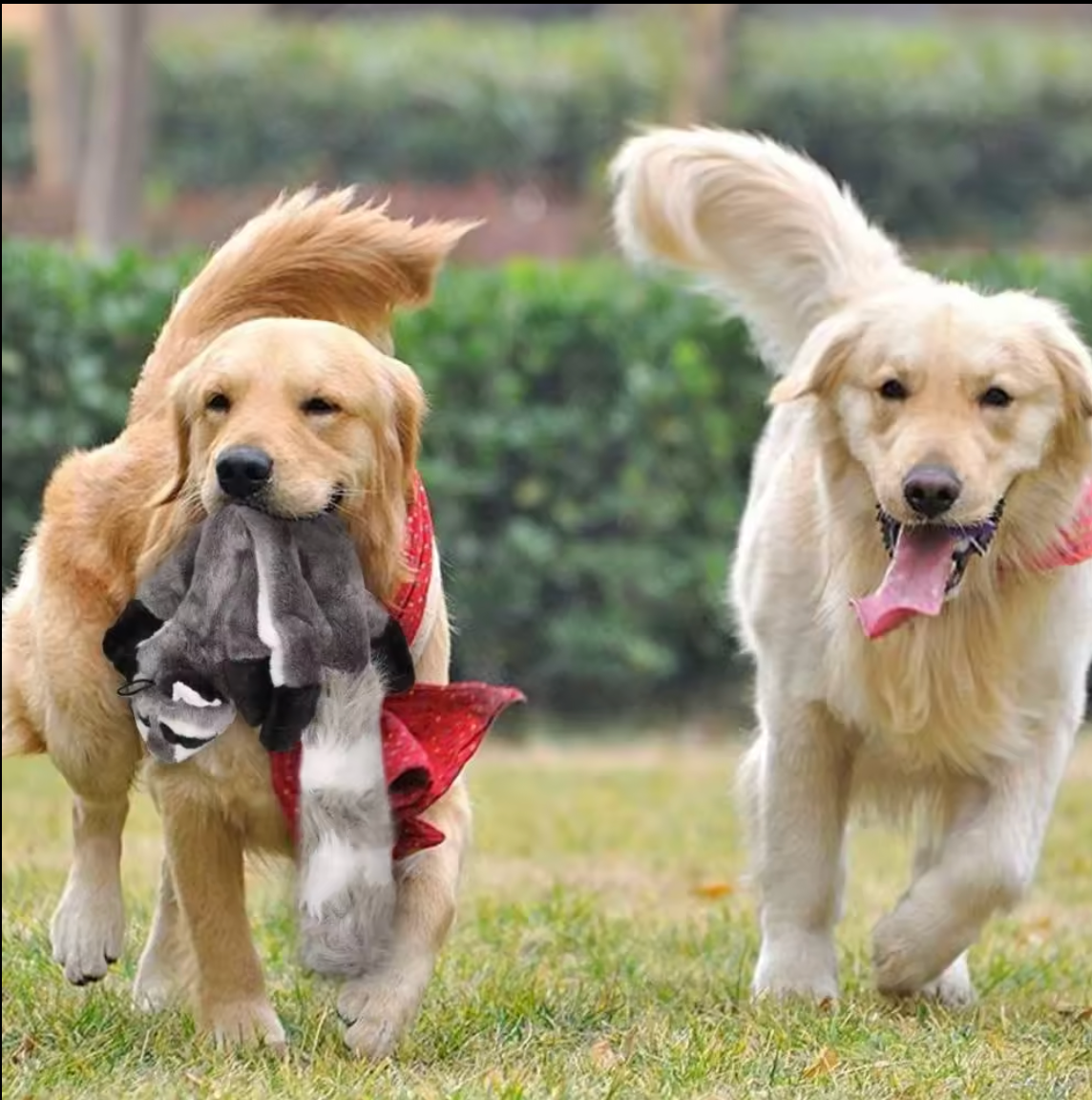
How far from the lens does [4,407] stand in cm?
918

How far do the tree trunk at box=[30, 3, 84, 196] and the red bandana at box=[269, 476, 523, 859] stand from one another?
490 inches

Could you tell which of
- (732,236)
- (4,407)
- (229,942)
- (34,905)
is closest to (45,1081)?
(229,942)

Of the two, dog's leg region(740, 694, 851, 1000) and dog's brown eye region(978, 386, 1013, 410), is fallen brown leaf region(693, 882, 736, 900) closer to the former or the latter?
dog's leg region(740, 694, 851, 1000)

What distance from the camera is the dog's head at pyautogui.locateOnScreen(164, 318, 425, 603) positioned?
3809 millimetres

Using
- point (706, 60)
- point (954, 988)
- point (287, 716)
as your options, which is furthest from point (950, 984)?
point (706, 60)

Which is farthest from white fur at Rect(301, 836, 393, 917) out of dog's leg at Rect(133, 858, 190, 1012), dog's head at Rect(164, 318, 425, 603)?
dog's leg at Rect(133, 858, 190, 1012)

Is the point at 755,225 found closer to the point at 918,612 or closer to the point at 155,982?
the point at 918,612

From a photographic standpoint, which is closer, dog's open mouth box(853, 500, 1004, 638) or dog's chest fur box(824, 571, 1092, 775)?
dog's open mouth box(853, 500, 1004, 638)

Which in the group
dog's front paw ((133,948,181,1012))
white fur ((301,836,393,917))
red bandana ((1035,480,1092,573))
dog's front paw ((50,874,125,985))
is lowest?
dog's front paw ((133,948,181,1012))

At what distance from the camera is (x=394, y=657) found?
4156 millimetres

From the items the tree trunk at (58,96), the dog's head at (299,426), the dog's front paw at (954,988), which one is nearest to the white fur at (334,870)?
the dog's head at (299,426)

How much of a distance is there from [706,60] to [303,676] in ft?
46.2

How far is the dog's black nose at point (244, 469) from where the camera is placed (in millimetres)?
3760

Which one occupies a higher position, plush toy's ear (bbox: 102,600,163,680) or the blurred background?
plush toy's ear (bbox: 102,600,163,680)
